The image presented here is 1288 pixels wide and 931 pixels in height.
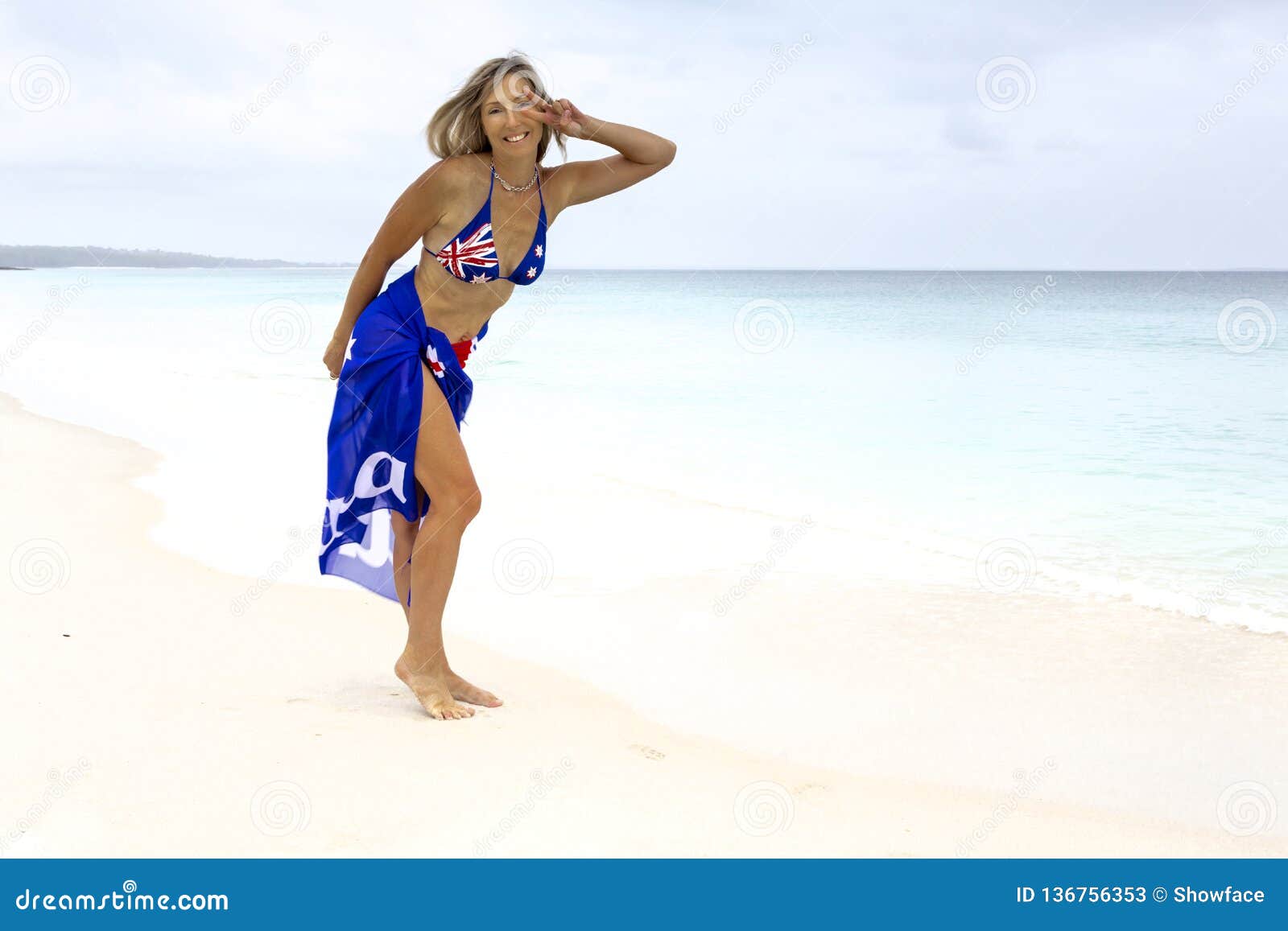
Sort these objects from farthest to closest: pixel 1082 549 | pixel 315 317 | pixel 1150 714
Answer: pixel 315 317 → pixel 1082 549 → pixel 1150 714

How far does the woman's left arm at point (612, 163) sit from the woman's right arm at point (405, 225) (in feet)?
1.24

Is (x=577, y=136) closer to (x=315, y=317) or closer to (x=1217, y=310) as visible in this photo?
(x=315, y=317)

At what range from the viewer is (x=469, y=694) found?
357 cm

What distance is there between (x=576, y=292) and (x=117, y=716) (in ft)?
184

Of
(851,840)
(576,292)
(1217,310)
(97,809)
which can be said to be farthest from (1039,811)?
(576,292)

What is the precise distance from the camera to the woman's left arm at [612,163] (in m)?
3.37

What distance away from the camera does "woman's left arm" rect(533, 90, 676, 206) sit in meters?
3.37

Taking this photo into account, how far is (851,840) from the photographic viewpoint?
2688 mm

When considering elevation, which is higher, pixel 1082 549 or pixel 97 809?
pixel 1082 549

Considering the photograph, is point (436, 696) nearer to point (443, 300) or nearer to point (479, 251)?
point (443, 300)

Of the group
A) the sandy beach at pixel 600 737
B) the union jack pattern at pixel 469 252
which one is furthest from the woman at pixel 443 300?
the sandy beach at pixel 600 737

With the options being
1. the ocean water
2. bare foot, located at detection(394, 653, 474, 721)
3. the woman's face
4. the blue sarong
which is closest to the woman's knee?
the blue sarong

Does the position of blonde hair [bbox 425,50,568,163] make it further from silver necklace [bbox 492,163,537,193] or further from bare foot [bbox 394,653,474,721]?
bare foot [bbox 394,653,474,721]

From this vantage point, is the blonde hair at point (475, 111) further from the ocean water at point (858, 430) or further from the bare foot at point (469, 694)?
the ocean water at point (858, 430)
